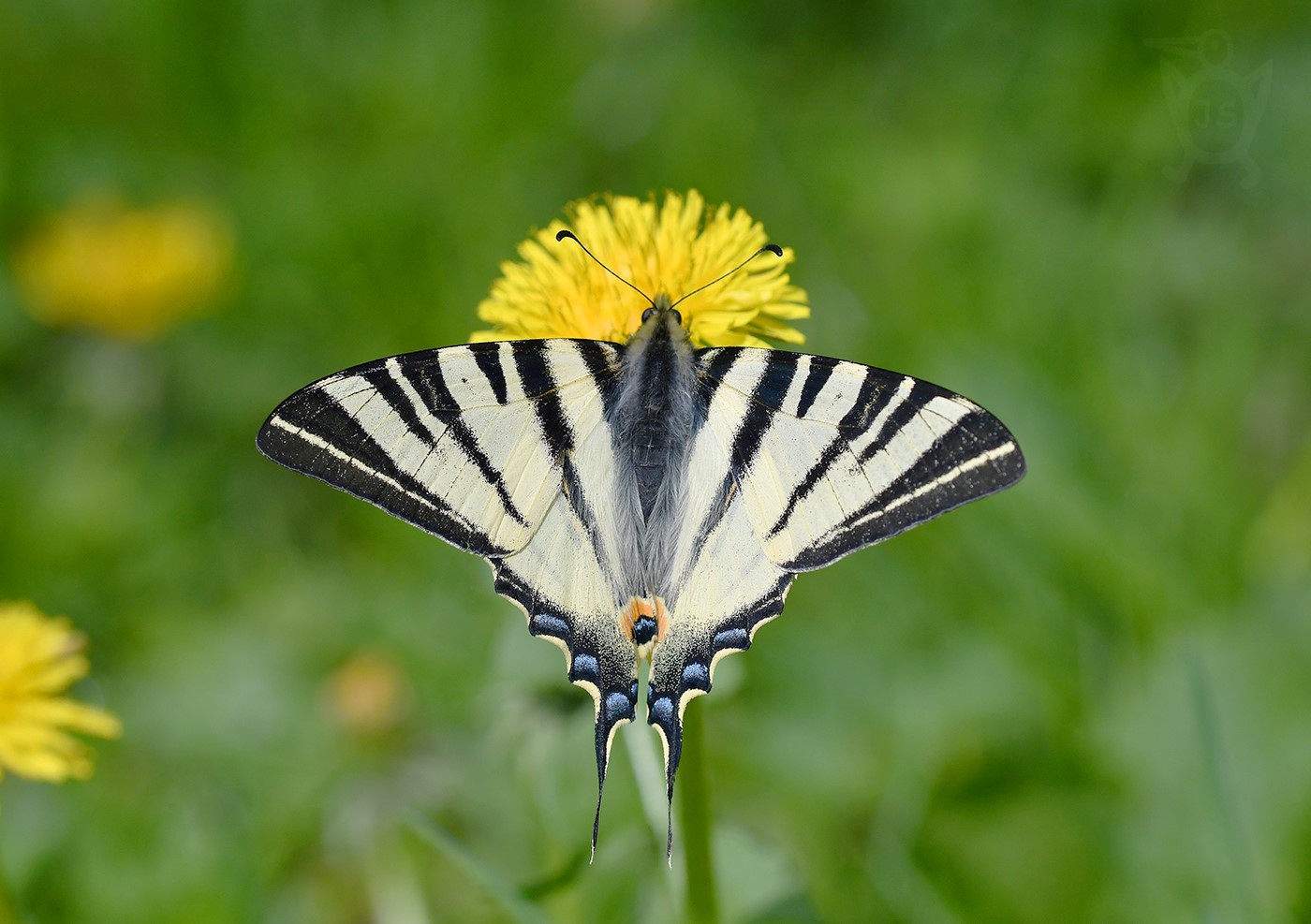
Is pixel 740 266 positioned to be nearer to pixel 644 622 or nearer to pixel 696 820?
pixel 644 622

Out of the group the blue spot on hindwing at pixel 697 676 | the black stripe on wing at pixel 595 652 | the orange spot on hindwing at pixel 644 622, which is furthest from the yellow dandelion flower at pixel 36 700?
the blue spot on hindwing at pixel 697 676

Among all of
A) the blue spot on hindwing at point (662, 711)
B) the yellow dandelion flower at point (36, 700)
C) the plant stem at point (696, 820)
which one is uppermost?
the yellow dandelion flower at point (36, 700)

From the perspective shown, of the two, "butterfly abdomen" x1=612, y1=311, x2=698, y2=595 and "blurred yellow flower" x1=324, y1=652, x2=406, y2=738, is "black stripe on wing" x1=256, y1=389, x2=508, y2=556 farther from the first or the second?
"blurred yellow flower" x1=324, y1=652, x2=406, y2=738

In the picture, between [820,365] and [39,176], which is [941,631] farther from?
[39,176]

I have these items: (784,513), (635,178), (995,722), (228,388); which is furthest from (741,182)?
(784,513)

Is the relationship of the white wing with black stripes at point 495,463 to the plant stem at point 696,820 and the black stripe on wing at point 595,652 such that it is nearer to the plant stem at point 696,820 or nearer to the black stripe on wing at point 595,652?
the black stripe on wing at point 595,652

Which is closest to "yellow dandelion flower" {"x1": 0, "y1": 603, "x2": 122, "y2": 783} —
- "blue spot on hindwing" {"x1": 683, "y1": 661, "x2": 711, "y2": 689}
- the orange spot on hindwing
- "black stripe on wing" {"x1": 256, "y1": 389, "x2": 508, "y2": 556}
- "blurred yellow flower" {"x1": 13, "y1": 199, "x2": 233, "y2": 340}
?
"black stripe on wing" {"x1": 256, "y1": 389, "x2": 508, "y2": 556}

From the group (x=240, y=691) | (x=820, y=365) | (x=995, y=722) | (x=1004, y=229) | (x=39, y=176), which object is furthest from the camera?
(x=39, y=176)
